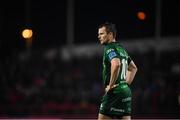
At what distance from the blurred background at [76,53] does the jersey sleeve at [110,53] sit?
7.35 metres

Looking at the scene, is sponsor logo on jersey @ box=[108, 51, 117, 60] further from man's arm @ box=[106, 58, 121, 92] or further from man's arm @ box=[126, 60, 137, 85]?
man's arm @ box=[126, 60, 137, 85]

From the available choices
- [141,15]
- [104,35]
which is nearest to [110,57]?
[104,35]

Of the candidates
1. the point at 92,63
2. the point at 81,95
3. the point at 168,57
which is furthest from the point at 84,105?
the point at 168,57

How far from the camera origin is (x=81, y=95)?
14312 mm

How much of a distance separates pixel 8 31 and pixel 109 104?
29.1 feet

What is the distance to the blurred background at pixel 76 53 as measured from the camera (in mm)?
14086

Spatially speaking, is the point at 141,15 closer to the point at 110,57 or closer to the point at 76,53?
the point at 76,53

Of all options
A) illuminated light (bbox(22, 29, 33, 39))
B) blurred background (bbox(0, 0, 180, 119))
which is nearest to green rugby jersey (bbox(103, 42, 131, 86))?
blurred background (bbox(0, 0, 180, 119))

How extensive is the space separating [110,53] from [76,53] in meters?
8.49

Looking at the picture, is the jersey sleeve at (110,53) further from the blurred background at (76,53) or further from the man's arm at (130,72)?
the blurred background at (76,53)

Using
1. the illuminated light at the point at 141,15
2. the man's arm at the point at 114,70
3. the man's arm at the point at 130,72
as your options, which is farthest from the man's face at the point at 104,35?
the illuminated light at the point at 141,15

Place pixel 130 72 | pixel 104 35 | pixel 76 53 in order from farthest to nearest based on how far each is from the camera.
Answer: pixel 76 53, pixel 130 72, pixel 104 35

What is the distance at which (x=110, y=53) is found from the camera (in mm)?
6598

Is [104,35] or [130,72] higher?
[104,35]
